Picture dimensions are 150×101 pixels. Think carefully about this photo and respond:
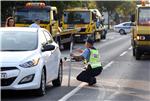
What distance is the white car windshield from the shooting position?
11688 mm

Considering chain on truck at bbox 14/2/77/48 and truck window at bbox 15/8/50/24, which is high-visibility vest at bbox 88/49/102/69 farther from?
truck window at bbox 15/8/50/24

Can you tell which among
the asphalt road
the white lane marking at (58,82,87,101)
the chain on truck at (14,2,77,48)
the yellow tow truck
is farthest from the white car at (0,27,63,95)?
the chain on truck at (14,2,77,48)

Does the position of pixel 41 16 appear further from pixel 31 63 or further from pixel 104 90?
pixel 31 63

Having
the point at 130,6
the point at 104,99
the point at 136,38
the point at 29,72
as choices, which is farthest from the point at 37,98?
the point at 130,6

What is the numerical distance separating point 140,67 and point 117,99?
8.47 m

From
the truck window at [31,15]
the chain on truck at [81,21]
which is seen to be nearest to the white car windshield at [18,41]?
the truck window at [31,15]

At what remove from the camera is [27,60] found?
10922mm

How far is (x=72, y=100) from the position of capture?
1104 cm

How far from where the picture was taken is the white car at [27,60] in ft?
35.1

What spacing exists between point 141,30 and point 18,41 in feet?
39.5

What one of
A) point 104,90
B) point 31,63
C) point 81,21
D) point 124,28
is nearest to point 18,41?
point 31,63

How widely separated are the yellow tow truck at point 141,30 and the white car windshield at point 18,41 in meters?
11.5

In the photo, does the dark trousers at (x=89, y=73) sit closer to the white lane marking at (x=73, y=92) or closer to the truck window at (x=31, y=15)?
the white lane marking at (x=73, y=92)

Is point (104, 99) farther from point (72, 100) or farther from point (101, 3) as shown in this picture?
point (101, 3)
